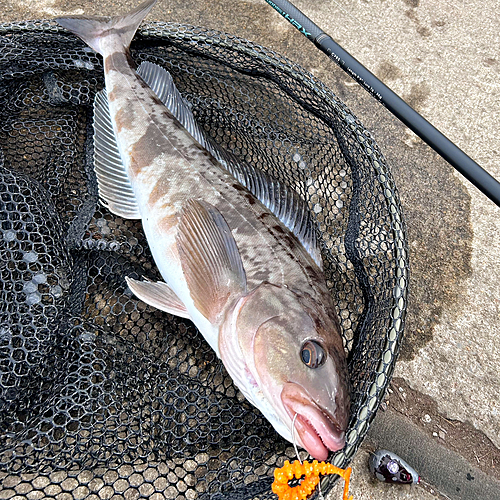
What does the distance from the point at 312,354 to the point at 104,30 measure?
2.43m

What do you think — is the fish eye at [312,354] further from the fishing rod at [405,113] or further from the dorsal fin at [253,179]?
the fishing rod at [405,113]

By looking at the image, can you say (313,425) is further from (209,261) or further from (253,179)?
(253,179)

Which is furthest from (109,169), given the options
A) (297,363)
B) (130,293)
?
(297,363)

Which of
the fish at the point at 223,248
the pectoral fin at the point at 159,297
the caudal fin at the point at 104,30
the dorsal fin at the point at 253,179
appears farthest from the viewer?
the caudal fin at the point at 104,30

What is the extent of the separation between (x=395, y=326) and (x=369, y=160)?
0.97 metres

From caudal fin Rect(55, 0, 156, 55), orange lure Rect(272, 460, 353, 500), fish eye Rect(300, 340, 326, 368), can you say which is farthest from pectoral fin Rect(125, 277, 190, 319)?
caudal fin Rect(55, 0, 156, 55)

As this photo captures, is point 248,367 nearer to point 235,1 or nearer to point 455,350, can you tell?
point 455,350

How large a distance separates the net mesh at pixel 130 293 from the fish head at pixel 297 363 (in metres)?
0.17

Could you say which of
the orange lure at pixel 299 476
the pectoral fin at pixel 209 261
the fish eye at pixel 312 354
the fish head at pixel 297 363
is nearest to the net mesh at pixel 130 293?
the orange lure at pixel 299 476

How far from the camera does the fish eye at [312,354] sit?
5.25 feet

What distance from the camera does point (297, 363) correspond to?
161 centimetres

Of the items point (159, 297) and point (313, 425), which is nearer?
point (313, 425)

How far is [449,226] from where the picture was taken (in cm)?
298

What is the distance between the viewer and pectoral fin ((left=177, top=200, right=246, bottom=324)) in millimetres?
1850
